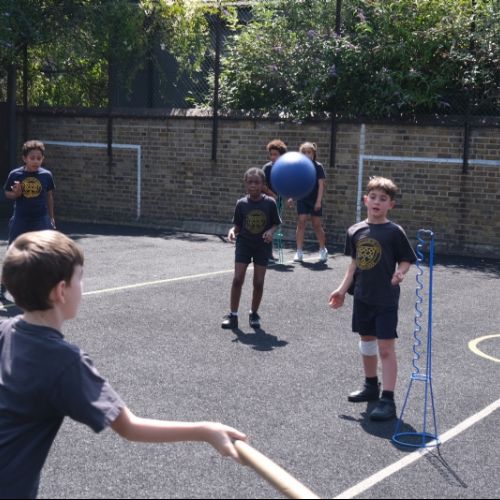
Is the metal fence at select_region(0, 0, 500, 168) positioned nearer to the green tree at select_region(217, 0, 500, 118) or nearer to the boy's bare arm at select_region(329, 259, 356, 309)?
the green tree at select_region(217, 0, 500, 118)

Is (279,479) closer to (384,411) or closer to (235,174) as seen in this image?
(384,411)

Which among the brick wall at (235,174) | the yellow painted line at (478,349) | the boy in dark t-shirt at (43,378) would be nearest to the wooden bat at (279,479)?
the boy in dark t-shirt at (43,378)

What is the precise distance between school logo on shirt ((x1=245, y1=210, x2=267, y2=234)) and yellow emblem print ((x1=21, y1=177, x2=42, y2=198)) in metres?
2.55

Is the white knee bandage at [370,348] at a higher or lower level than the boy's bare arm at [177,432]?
lower

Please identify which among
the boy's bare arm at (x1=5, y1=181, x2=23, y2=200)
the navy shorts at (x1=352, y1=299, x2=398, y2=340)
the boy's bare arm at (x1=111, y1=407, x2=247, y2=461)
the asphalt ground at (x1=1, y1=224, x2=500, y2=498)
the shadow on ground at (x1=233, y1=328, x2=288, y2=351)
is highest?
the boy's bare arm at (x1=5, y1=181, x2=23, y2=200)

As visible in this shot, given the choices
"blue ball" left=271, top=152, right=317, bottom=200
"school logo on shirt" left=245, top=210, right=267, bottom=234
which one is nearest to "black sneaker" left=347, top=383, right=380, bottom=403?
"school logo on shirt" left=245, top=210, right=267, bottom=234

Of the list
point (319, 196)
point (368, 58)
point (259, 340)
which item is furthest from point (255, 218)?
point (368, 58)

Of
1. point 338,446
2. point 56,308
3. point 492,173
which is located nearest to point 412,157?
point 492,173

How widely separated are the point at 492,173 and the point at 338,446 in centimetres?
1023

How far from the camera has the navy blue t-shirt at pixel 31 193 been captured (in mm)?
9445

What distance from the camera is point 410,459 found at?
5105 mm

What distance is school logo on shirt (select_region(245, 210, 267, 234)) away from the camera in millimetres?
8734

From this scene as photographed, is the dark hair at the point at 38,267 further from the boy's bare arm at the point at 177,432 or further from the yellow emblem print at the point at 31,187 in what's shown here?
the yellow emblem print at the point at 31,187

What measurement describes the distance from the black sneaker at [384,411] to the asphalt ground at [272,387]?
3.4 inches
